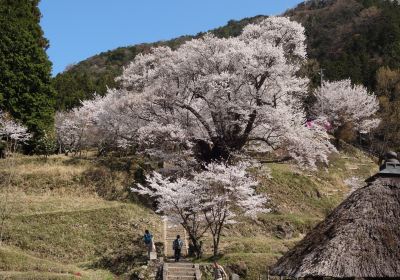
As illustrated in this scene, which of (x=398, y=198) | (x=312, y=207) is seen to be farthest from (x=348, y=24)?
(x=398, y=198)

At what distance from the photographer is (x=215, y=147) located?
29.8 m

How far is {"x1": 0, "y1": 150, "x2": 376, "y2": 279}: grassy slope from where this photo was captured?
73.2 feet

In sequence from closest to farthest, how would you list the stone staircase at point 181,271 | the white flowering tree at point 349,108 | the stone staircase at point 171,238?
the stone staircase at point 181,271, the stone staircase at point 171,238, the white flowering tree at point 349,108

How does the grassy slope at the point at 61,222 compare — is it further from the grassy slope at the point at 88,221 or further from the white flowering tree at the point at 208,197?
the white flowering tree at the point at 208,197

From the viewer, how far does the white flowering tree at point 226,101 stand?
28.2 meters

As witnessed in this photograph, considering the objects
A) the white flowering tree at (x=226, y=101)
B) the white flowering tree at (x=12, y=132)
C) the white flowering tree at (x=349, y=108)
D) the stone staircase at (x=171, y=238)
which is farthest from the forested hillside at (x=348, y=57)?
the stone staircase at (x=171, y=238)

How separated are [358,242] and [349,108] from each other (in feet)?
140

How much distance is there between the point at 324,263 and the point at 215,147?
1903cm

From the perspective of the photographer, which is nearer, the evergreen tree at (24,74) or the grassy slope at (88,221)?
the grassy slope at (88,221)

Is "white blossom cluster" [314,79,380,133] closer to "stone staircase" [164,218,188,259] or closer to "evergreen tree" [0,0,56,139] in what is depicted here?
"evergreen tree" [0,0,56,139]

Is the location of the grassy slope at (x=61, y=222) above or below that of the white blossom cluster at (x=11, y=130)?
below

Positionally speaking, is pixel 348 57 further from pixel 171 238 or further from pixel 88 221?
pixel 88 221

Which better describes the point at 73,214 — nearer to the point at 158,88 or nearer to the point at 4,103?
the point at 158,88

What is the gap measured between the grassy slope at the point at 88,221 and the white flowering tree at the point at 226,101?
3.72m
